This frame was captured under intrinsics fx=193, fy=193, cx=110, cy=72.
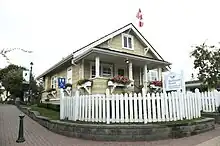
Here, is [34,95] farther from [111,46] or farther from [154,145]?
[154,145]

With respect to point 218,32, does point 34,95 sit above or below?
below

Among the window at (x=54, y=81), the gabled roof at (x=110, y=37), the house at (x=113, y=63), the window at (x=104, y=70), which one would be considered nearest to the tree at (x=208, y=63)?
the house at (x=113, y=63)

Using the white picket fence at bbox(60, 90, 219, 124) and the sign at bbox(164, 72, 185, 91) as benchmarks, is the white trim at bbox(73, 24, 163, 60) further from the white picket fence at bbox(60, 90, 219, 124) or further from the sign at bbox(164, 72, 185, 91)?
the white picket fence at bbox(60, 90, 219, 124)

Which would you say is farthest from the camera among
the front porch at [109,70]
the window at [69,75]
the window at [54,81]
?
the window at [54,81]

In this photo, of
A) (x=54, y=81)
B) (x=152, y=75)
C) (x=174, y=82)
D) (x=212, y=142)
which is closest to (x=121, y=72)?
(x=152, y=75)

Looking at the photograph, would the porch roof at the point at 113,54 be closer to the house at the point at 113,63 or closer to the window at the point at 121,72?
the house at the point at 113,63

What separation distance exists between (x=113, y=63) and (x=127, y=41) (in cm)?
248

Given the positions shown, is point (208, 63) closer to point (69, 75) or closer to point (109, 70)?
point (109, 70)

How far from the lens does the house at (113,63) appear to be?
13352 mm

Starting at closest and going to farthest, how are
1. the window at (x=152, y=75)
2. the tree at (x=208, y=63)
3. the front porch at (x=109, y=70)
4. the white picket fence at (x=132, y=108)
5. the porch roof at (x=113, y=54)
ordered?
the white picket fence at (x=132, y=108), the porch roof at (x=113, y=54), the front porch at (x=109, y=70), the tree at (x=208, y=63), the window at (x=152, y=75)

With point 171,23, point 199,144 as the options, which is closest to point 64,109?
point 199,144

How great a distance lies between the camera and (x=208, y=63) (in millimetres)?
16641

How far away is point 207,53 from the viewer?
16.7 meters

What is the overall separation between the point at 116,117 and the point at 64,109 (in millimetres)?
3127
